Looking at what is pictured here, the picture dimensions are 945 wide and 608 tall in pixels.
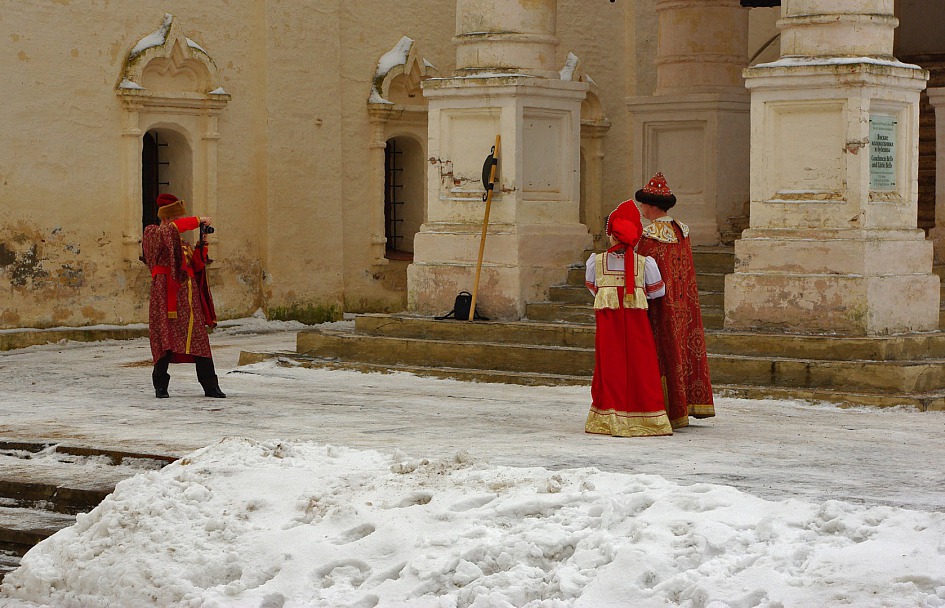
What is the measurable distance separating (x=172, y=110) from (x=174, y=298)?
6.14m

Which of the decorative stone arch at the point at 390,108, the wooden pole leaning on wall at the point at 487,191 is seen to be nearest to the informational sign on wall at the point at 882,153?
the wooden pole leaning on wall at the point at 487,191

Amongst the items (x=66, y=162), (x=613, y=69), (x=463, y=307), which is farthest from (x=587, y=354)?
(x=613, y=69)

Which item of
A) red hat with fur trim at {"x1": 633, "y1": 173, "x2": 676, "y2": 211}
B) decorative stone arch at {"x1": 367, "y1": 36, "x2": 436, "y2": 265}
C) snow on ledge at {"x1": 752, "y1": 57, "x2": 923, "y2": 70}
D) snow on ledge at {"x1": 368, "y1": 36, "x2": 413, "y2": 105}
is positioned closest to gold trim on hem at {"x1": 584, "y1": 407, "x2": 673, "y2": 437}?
red hat with fur trim at {"x1": 633, "y1": 173, "x2": 676, "y2": 211}

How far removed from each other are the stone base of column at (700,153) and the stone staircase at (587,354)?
0.91 meters

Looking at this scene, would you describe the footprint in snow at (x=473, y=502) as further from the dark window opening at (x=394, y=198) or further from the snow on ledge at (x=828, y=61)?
the dark window opening at (x=394, y=198)

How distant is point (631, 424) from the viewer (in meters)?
9.03

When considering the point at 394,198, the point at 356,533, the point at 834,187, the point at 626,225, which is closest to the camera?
the point at 356,533

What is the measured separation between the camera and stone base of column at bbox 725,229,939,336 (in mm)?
11203

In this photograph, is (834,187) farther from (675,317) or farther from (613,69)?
(613,69)

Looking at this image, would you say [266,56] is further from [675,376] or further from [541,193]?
[675,376]

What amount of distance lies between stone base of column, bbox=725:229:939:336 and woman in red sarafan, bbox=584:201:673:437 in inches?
99.2

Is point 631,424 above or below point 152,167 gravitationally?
below

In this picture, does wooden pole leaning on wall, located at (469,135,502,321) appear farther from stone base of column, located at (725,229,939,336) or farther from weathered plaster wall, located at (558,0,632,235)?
weathered plaster wall, located at (558,0,632,235)

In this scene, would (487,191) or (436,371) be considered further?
(487,191)
